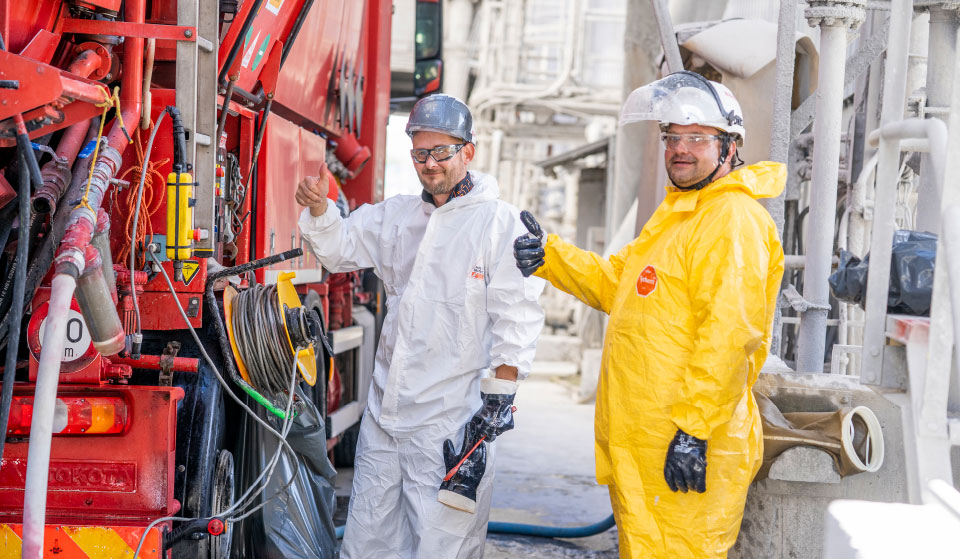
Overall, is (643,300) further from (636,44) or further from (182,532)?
(636,44)

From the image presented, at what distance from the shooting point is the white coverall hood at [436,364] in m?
3.13

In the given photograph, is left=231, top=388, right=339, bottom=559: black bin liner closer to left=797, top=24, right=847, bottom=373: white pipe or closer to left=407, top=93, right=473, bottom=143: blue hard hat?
left=407, top=93, right=473, bottom=143: blue hard hat

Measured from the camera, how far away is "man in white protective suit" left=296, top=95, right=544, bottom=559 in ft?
10.1

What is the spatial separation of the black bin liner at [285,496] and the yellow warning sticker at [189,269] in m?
0.56

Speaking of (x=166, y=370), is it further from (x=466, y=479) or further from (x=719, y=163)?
(x=719, y=163)

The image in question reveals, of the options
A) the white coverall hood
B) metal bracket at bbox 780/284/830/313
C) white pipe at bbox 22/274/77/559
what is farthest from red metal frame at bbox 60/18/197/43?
metal bracket at bbox 780/284/830/313

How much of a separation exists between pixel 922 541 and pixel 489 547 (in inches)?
128

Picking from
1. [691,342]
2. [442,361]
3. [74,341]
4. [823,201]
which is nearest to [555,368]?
[823,201]

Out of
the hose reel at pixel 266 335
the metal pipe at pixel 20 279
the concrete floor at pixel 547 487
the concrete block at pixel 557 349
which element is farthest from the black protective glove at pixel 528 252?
the concrete block at pixel 557 349

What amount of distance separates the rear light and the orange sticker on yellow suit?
1504mm

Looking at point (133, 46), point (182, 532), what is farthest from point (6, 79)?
point (182, 532)

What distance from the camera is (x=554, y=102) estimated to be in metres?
20.7

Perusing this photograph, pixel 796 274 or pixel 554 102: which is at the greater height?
pixel 554 102

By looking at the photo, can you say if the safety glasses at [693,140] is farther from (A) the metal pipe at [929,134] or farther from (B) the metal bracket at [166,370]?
(B) the metal bracket at [166,370]
